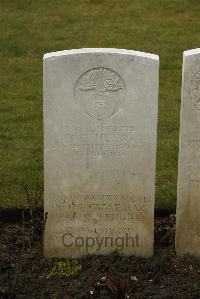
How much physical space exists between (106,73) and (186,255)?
150 centimetres

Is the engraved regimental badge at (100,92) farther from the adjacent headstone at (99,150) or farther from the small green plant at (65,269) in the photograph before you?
the small green plant at (65,269)

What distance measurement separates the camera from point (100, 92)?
507 cm

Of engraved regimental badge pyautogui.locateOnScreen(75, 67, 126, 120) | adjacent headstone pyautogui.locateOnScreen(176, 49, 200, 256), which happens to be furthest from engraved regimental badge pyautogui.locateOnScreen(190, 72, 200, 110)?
engraved regimental badge pyautogui.locateOnScreen(75, 67, 126, 120)

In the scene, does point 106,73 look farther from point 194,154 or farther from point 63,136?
point 194,154

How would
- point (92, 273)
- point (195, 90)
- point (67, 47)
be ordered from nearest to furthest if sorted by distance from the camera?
1. point (195, 90)
2. point (92, 273)
3. point (67, 47)

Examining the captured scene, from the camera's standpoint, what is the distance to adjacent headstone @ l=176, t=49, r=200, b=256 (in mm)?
4996

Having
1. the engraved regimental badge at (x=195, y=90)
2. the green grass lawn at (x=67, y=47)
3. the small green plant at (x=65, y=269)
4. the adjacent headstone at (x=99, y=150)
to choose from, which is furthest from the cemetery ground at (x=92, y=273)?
the engraved regimental badge at (x=195, y=90)

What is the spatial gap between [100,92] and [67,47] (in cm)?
603

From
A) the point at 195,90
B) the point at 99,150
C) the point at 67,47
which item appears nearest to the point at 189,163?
the point at 195,90

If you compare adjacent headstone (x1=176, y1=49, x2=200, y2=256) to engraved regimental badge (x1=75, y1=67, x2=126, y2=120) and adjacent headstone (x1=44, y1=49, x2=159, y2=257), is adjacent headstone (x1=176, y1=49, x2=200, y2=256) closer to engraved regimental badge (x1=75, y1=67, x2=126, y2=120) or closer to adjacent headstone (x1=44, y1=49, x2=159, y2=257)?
adjacent headstone (x1=44, y1=49, x2=159, y2=257)

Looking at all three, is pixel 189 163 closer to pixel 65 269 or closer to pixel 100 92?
pixel 100 92

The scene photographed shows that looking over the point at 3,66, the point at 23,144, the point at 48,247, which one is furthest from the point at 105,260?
the point at 3,66

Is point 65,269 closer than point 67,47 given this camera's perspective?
Yes

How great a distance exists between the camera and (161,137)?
7699 millimetres
